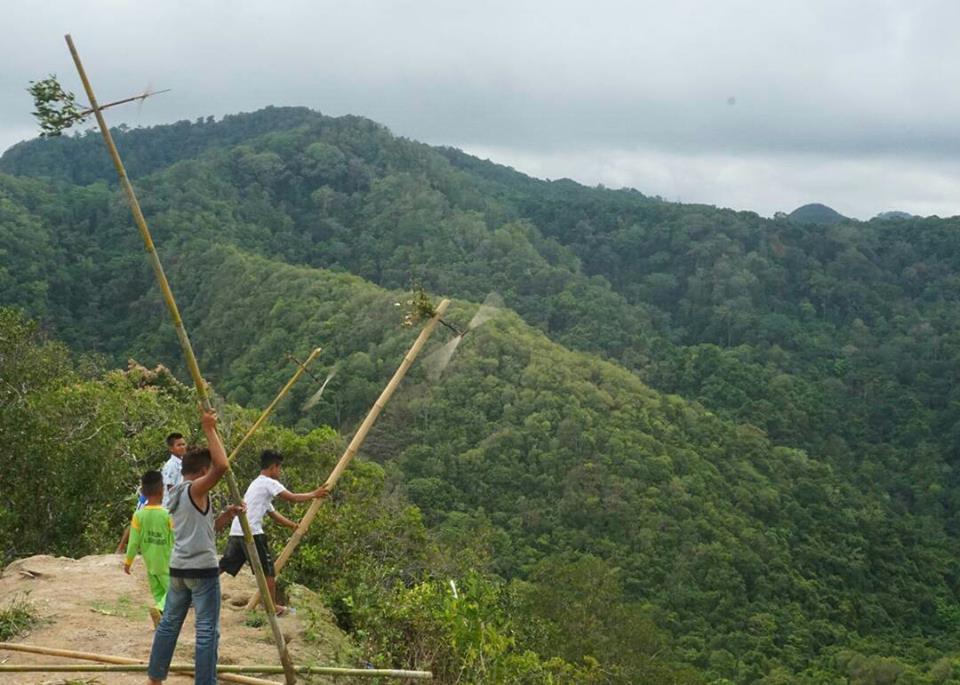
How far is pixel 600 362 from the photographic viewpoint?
50.9 metres

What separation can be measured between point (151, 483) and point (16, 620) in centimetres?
178

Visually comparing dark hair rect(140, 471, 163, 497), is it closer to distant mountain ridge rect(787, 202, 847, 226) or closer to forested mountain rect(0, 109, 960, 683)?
forested mountain rect(0, 109, 960, 683)

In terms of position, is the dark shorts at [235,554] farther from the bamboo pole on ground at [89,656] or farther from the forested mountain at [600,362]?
the forested mountain at [600,362]

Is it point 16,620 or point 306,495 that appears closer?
point 306,495

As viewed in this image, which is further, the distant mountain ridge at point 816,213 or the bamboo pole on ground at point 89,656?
the distant mountain ridge at point 816,213

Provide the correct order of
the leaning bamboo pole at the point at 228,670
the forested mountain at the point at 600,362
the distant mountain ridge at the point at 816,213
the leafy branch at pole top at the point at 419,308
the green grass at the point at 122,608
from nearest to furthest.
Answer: the leaning bamboo pole at the point at 228,670 → the leafy branch at pole top at the point at 419,308 → the green grass at the point at 122,608 → the forested mountain at the point at 600,362 → the distant mountain ridge at the point at 816,213

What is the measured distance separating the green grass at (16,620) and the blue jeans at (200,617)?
222 cm

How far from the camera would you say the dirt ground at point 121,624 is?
6.13 metres

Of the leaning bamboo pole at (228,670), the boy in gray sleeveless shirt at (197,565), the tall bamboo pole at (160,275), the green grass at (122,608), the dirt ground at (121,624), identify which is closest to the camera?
the tall bamboo pole at (160,275)

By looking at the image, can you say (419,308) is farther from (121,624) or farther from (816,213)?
(816,213)

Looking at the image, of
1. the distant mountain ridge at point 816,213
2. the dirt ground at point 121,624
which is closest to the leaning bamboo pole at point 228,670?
the dirt ground at point 121,624

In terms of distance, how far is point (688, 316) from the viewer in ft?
262

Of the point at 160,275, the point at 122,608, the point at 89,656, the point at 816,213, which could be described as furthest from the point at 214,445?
the point at 816,213

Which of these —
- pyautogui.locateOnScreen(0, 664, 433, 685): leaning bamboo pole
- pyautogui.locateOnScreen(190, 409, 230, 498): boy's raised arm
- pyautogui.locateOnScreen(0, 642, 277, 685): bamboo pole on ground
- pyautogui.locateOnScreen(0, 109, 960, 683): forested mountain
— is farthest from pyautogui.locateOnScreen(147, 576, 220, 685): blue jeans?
pyautogui.locateOnScreen(0, 109, 960, 683): forested mountain
